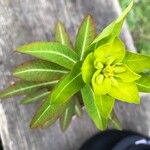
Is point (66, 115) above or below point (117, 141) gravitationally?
above

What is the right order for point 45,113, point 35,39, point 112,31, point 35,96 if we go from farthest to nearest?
point 35,39, point 35,96, point 45,113, point 112,31

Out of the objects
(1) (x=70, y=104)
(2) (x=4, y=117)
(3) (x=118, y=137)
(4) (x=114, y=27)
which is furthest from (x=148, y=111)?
(4) (x=114, y=27)

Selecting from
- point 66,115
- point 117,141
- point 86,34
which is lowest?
point 117,141

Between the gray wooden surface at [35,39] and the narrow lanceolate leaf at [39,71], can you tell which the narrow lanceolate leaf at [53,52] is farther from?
the gray wooden surface at [35,39]

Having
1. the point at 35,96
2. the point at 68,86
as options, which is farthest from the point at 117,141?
the point at 68,86

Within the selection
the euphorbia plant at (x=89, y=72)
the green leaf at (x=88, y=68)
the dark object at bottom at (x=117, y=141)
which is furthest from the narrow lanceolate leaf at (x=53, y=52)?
the dark object at bottom at (x=117, y=141)

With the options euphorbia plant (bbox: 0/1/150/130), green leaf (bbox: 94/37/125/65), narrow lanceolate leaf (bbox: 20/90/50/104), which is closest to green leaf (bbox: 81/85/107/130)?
euphorbia plant (bbox: 0/1/150/130)

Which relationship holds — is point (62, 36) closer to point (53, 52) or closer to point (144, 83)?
point (53, 52)
